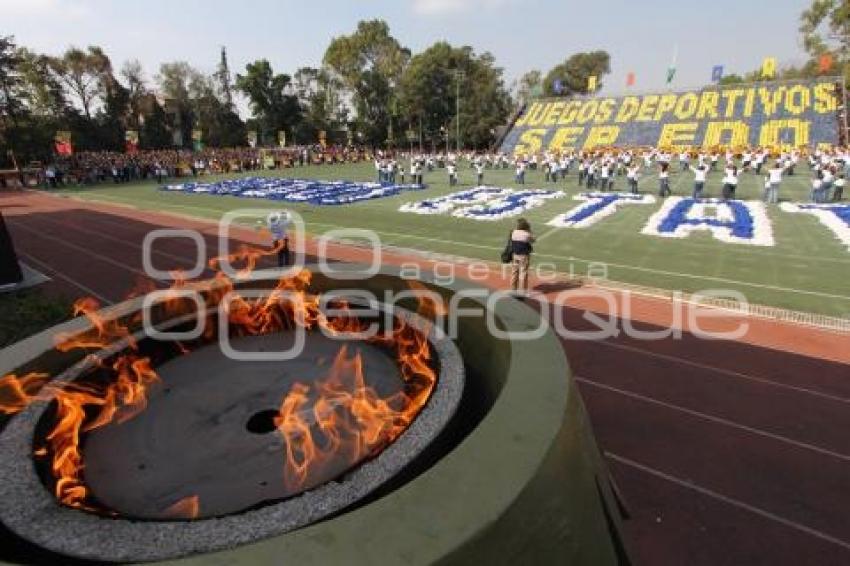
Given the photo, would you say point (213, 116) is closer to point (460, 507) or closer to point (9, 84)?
point (9, 84)

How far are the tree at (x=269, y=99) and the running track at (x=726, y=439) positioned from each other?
7030cm

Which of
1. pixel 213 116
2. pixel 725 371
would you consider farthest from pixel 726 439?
pixel 213 116

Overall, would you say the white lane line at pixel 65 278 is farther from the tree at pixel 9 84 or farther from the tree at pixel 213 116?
the tree at pixel 213 116


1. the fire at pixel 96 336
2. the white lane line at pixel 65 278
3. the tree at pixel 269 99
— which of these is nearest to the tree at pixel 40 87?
the tree at pixel 269 99

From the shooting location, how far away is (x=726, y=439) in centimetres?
699

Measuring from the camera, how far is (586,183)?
104ft

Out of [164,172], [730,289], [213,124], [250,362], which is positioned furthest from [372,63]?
[250,362]

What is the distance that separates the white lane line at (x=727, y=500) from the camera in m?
5.37

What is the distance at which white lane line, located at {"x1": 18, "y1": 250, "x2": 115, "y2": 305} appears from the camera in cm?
1382

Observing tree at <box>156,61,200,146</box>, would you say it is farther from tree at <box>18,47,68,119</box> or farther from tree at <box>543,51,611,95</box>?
tree at <box>543,51,611,95</box>

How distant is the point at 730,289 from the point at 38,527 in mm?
13528

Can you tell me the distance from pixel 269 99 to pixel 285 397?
75763 millimetres

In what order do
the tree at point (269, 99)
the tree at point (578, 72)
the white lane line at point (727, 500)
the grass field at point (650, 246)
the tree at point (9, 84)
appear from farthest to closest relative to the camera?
the tree at point (578, 72)
the tree at point (269, 99)
the tree at point (9, 84)
the grass field at point (650, 246)
the white lane line at point (727, 500)

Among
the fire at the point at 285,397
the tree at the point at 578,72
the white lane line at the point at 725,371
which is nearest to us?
the fire at the point at 285,397
